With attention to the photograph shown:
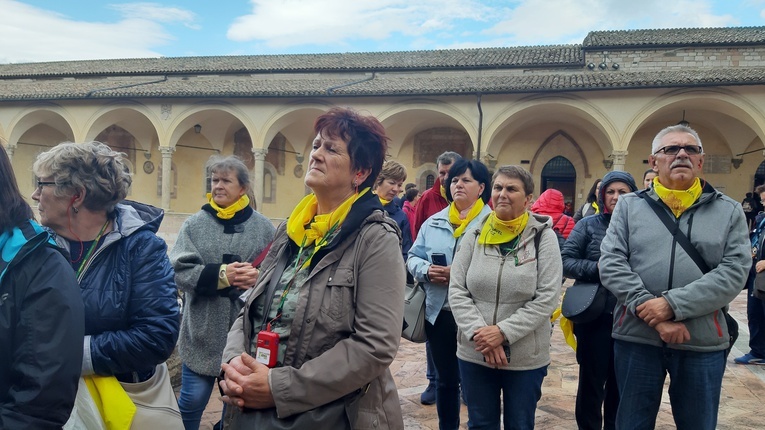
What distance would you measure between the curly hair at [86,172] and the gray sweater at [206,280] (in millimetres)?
899

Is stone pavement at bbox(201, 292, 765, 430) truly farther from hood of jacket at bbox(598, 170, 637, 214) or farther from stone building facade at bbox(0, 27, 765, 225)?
stone building facade at bbox(0, 27, 765, 225)

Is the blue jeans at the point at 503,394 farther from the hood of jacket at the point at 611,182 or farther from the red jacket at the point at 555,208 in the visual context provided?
the red jacket at the point at 555,208

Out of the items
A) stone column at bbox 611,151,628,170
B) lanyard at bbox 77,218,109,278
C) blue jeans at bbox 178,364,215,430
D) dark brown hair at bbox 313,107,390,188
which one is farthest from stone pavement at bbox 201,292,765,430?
stone column at bbox 611,151,628,170

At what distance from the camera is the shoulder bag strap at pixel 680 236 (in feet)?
8.41

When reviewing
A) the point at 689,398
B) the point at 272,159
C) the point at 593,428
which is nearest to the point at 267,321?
the point at 689,398

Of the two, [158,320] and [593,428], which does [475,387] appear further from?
[158,320]

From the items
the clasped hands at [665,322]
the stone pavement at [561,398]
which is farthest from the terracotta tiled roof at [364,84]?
the clasped hands at [665,322]

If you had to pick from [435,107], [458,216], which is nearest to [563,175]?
[435,107]

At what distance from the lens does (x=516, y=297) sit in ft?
9.21

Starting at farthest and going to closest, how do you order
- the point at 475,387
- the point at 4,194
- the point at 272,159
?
the point at 272,159 < the point at 475,387 < the point at 4,194

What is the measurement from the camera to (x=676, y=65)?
18875mm

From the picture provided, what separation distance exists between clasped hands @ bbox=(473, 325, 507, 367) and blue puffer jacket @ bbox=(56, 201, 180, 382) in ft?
4.77

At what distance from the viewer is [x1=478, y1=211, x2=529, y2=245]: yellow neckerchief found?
2912 millimetres

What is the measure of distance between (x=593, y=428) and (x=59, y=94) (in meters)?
22.4
